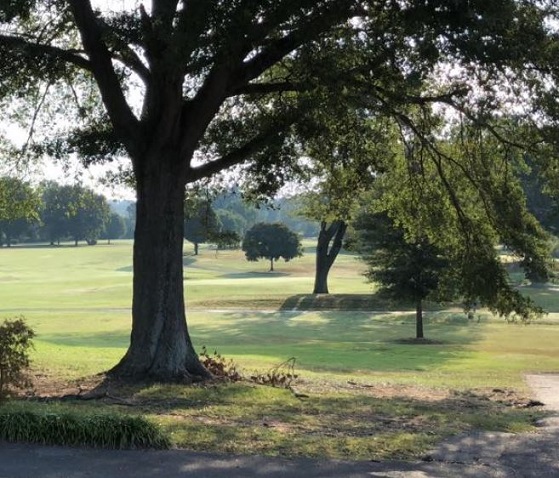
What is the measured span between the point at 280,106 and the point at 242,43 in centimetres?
513

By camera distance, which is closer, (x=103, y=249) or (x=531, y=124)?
(x=531, y=124)

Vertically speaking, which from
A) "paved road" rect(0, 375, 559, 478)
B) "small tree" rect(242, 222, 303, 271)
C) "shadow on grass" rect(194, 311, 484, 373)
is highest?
"small tree" rect(242, 222, 303, 271)

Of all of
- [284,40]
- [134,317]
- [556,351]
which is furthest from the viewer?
[556,351]

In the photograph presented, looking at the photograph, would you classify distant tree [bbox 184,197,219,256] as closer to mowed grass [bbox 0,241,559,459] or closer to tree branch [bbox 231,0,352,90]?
mowed grass [bbox 0,241,559,459]

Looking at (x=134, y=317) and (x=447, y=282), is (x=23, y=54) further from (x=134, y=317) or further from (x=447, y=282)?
(x=447, y=282)

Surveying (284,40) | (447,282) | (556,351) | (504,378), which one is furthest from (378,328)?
(284,40)

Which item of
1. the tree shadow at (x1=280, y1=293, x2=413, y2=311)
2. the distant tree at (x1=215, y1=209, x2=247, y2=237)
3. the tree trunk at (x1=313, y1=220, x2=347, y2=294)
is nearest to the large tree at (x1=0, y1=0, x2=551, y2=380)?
the tree shadow at (x1=280, y1=293, x2=413, y2=311)

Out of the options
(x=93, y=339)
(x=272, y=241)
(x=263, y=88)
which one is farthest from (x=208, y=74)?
(x=272, y=241)

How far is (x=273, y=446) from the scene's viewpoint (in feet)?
24.6

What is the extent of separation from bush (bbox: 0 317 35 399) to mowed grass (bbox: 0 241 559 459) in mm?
1606

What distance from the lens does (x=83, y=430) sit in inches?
286

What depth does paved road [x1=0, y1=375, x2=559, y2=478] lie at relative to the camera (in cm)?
638

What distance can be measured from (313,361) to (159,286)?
1075 cm

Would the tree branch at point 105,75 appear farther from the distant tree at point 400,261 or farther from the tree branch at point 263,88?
the distant tree at point 400,261
